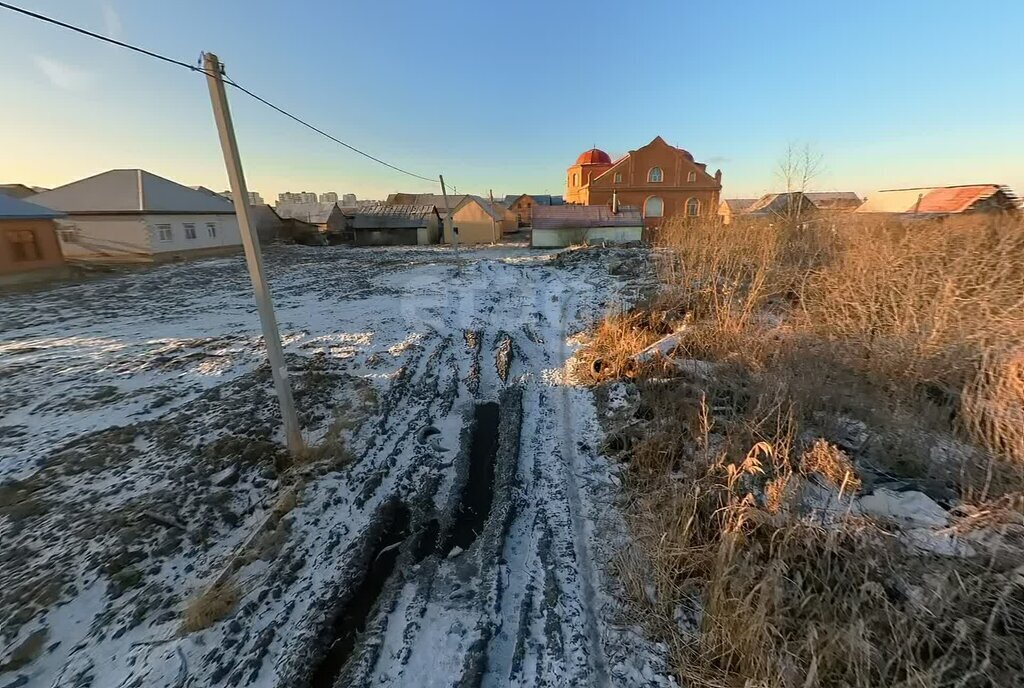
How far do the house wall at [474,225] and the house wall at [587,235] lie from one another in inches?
323

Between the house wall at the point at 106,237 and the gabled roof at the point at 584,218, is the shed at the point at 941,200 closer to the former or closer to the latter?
the gabled roof at the point at 584,218

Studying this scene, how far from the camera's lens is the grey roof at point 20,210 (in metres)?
16.5

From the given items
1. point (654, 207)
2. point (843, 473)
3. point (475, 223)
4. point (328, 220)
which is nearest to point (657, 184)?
point (654, 207)

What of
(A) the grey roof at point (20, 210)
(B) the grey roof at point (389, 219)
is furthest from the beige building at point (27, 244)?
Result: (B) the grey roof at point (389, 219)

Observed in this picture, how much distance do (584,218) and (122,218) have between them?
28.0 meters

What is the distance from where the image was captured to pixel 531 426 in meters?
6.51

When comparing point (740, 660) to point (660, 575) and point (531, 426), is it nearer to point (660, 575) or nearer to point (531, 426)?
point (660, 575)

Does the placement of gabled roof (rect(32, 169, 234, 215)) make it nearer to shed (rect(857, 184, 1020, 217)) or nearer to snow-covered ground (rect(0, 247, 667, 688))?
snow-covered ground (rect(0, 247, 667, 688))

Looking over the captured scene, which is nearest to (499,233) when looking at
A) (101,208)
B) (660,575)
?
(101,208)

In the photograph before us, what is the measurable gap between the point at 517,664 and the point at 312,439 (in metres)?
3.99

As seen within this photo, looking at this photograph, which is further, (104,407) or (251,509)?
(104,407)

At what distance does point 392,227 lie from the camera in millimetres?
38594

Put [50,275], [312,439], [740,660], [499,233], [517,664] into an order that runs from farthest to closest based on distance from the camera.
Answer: [499,233] → [50,275] → [312,439] → [517,664] → [740,660]

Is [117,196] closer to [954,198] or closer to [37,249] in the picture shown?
[37,249]
